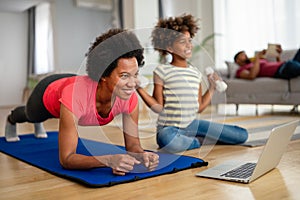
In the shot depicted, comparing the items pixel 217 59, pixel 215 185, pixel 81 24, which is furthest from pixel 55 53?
pixel 215 185

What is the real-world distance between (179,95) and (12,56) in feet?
21.3

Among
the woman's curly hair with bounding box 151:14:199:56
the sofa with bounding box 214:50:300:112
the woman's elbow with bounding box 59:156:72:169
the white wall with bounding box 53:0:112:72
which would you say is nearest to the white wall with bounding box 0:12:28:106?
the white wall with bounding box 53:0:112:72

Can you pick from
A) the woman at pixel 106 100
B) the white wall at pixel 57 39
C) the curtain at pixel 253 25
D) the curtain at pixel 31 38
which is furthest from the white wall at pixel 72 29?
the woman at pixel 106 100

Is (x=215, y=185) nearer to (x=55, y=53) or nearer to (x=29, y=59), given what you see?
(x=55, y=53)

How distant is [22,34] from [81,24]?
4.19 feet

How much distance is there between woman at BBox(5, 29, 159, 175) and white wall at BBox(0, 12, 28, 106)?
662 cm

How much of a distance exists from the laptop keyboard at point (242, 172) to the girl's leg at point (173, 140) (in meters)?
0.29

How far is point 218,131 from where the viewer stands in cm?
160

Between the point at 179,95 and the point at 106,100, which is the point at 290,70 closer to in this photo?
the point at 179,95

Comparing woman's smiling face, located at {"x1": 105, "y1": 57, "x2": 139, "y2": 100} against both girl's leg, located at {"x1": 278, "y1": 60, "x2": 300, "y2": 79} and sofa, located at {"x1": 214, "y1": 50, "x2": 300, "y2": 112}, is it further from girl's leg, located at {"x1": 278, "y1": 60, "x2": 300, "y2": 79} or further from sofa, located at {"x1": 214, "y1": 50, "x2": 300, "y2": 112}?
girl's leg, located at {"x1": 278, "y1": 60, "x2": 300, "y2": 79}

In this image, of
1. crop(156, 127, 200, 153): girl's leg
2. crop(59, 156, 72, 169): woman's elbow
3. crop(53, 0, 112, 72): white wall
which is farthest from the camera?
crop(53, 0, 112, 72): white wall

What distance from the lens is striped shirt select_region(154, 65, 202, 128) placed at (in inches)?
63.4

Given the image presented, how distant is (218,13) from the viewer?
5.05 meters

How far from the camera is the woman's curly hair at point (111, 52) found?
1171mm
